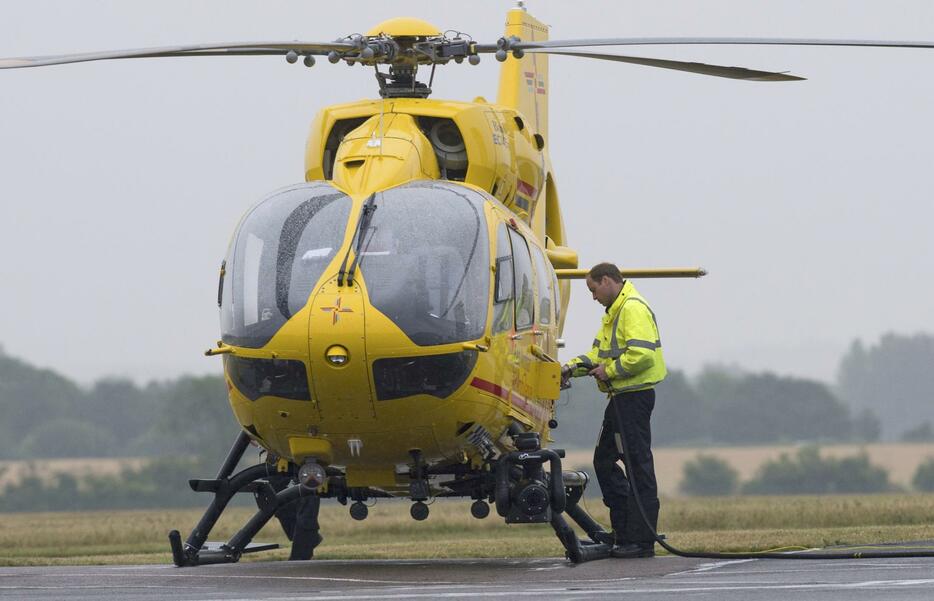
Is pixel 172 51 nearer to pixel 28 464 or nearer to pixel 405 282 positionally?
pixel 405 282

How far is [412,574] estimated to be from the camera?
10.9 m

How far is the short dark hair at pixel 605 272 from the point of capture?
1236 cm

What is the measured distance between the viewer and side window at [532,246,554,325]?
39.6ft

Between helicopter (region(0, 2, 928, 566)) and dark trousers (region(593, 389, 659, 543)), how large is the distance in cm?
29

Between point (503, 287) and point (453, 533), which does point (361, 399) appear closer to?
point (503, 287)

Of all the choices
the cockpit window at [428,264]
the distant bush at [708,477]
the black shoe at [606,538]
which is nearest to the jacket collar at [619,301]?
the black shoe at [606,538]

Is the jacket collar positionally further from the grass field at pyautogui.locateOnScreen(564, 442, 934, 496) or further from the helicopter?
the grass field at pyautogui.locateOnScreen(564, 442, 934, 496)

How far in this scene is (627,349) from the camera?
12.1 m

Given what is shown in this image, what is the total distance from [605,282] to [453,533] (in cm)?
732

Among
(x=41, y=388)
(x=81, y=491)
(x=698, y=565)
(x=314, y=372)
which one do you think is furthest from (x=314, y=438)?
(x=41, y=388)

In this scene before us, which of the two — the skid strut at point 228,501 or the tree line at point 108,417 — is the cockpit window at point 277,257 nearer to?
the skid strut at point 228,501

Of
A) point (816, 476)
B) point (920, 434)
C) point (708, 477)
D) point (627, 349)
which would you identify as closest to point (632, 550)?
point (627, 349)

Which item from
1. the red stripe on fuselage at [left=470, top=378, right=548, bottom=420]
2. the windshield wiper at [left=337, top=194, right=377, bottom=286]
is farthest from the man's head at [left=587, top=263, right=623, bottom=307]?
the windshield wiper at [left=337, top=194, right=377, bottom=286]

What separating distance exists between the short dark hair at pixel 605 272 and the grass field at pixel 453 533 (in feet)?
6.82
